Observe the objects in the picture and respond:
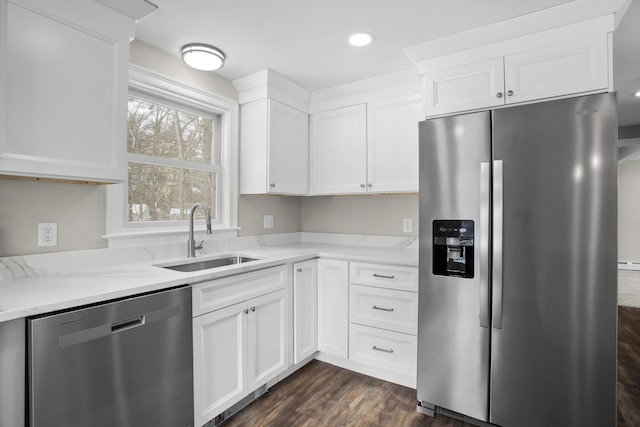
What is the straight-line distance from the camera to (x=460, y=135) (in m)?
1.82

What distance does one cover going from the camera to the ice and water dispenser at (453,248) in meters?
1.80

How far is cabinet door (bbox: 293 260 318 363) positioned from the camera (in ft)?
7.75

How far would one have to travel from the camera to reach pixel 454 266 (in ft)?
6.06

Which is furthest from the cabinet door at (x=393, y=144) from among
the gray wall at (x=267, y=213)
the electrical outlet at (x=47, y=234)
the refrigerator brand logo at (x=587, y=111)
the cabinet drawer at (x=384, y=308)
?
the electrical outlet at (x=47, y=234)

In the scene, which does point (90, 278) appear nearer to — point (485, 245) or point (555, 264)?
point (485, 245)

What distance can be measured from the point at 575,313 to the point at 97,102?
247cm

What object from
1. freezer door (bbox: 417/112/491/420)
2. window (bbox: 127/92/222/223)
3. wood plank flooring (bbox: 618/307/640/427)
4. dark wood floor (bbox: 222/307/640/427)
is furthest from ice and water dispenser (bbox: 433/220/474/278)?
window (bbox: 127/92/222/223)

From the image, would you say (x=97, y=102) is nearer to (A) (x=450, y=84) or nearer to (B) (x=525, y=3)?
(A) (x=450, y=84)

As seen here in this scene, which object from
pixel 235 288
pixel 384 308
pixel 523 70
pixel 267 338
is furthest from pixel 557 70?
pixel 267 338

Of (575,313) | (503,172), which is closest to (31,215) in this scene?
(503,172)

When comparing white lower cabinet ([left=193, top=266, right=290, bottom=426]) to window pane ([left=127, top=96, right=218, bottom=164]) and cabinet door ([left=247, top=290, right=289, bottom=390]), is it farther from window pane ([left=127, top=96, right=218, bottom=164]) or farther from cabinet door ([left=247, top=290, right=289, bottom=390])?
window pane ([left=127, top=96, right=218, bottom=164])

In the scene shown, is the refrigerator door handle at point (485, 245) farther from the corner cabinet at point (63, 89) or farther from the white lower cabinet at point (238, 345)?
the corner cabinet at point (63, 89)

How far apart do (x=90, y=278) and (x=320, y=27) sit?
1.80m

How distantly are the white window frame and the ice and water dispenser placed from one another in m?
1.59
